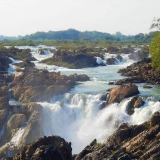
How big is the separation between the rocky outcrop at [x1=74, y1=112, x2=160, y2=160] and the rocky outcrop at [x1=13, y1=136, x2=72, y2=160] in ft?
4.70

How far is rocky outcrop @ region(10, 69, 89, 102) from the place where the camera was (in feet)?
106

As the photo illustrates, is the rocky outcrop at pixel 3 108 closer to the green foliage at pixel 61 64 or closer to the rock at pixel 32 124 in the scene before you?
the rock at pixel 32 124

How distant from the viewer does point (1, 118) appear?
28.1 m

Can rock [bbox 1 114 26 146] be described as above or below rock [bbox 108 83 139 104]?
below

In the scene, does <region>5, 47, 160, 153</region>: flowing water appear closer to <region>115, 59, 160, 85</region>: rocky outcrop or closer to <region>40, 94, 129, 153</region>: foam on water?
<region>40, 94, 129, 153</region>: foam on water

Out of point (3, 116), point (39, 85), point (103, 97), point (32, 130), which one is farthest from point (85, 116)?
point (39, 85)

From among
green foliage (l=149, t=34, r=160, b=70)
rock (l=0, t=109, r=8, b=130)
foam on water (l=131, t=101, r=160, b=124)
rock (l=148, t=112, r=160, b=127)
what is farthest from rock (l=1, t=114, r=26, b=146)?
green foliage (l=149, t=34, r=160, b=70)

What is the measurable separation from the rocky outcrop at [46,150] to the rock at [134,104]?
519 inches

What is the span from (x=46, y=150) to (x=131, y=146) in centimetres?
608

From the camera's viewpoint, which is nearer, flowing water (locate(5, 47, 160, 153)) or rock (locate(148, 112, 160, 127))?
rock (locate(148, 112, 160, 127))

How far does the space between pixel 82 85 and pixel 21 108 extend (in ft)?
34.4

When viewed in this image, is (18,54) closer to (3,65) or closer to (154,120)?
(3,65)

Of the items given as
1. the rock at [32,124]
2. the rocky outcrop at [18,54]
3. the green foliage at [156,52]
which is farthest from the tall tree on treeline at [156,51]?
the rocky outcrop at [18,54]

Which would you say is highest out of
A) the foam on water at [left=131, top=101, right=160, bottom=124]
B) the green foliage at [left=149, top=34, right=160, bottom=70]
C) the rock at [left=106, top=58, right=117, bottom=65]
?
the green foliage at [left=149, top=34, right=160, bottom=70]
